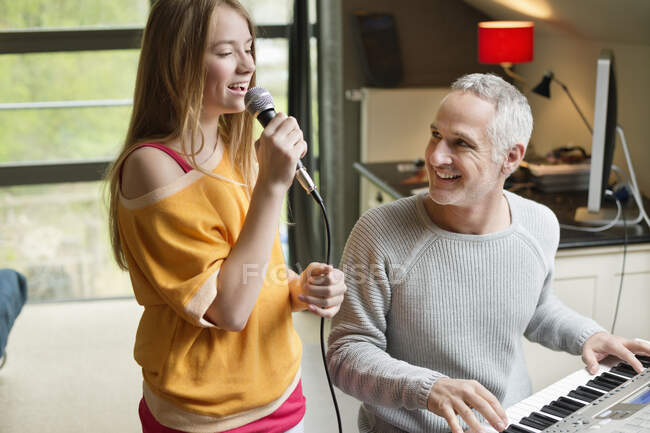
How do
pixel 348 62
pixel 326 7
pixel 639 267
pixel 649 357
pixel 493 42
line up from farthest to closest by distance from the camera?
pixel 348 62 < pixel 326 7 < pixel 493 42 < pixel 639 267 < pixel 649 357

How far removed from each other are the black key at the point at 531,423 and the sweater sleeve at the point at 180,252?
21.7 inches

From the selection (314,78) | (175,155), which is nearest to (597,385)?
(175,155)

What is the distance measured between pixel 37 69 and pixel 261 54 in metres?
A: 1.20

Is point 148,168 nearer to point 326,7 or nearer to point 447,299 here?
point 447,299

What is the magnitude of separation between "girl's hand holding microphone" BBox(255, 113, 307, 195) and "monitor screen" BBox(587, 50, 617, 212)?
1593mm

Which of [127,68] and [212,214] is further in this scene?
[127,68]

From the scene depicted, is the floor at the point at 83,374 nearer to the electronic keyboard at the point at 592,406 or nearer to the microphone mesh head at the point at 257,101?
the electronic keyboard at the point at 592,406

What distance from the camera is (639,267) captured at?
2398mm

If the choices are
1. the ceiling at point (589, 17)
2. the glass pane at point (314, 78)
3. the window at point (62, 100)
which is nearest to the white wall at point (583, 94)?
the ceiling at point (589, 17)

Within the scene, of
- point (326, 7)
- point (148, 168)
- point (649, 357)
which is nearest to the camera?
point (148, 168)

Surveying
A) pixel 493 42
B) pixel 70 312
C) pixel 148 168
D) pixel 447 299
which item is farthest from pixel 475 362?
pixel 70 312

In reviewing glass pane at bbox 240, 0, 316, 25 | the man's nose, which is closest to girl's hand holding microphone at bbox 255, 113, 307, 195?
the man's nose

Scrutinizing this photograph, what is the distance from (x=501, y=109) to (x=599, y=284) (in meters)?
1.23

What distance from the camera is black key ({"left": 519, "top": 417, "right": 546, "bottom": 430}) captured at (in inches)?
47.7
